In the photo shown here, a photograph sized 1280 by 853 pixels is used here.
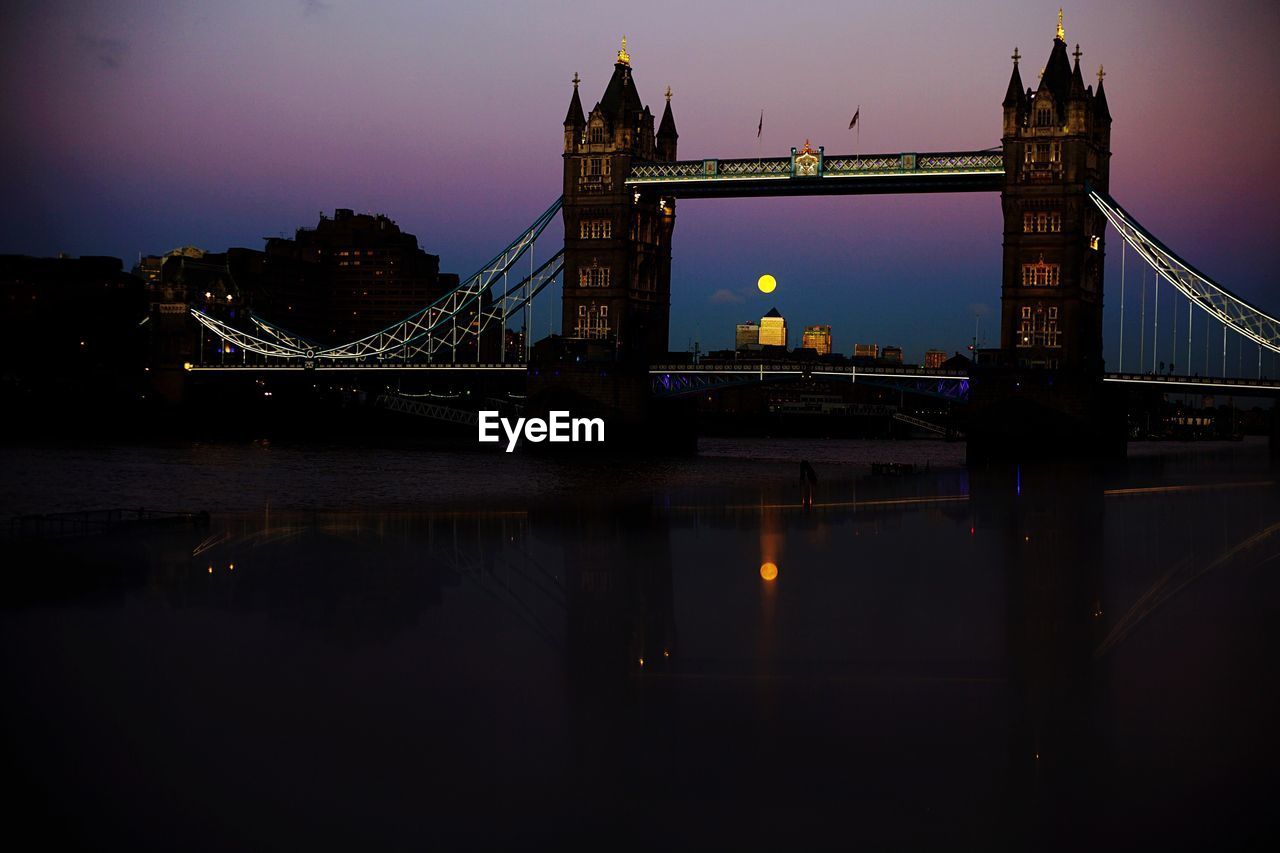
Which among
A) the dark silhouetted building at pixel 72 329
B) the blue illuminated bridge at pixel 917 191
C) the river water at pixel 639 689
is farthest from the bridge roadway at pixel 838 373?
the river water at pixel 639 689

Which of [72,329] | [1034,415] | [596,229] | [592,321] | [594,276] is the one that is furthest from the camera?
[72,329]

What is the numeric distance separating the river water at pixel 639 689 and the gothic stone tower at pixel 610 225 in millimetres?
65272

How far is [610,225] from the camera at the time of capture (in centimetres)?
9931

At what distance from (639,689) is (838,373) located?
7575cm

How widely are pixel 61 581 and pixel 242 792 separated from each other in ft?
43.5

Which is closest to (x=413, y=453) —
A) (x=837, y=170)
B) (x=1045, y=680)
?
(x=837, y=170)

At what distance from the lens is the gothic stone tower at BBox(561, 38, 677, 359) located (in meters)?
99.2

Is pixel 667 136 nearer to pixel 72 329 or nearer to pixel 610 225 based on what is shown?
pixel 610 225

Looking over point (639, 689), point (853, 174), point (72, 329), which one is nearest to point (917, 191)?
point (853, 174)

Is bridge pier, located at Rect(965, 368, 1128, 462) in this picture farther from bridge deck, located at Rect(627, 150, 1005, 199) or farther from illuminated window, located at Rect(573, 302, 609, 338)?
illuminated window, located at Rect(573, 302, 609, 338)

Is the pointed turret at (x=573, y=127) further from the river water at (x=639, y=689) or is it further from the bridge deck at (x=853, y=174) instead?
the river water at (x=639, y=689)

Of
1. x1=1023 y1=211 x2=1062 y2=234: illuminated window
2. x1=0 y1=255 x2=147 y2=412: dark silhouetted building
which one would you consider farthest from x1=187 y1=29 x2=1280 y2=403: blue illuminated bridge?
x1=0 y1=255 x2=147 y2=412: dark silhouetted building

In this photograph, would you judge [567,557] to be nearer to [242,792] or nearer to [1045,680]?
[1045,680]

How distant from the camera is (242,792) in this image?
13617 mm
